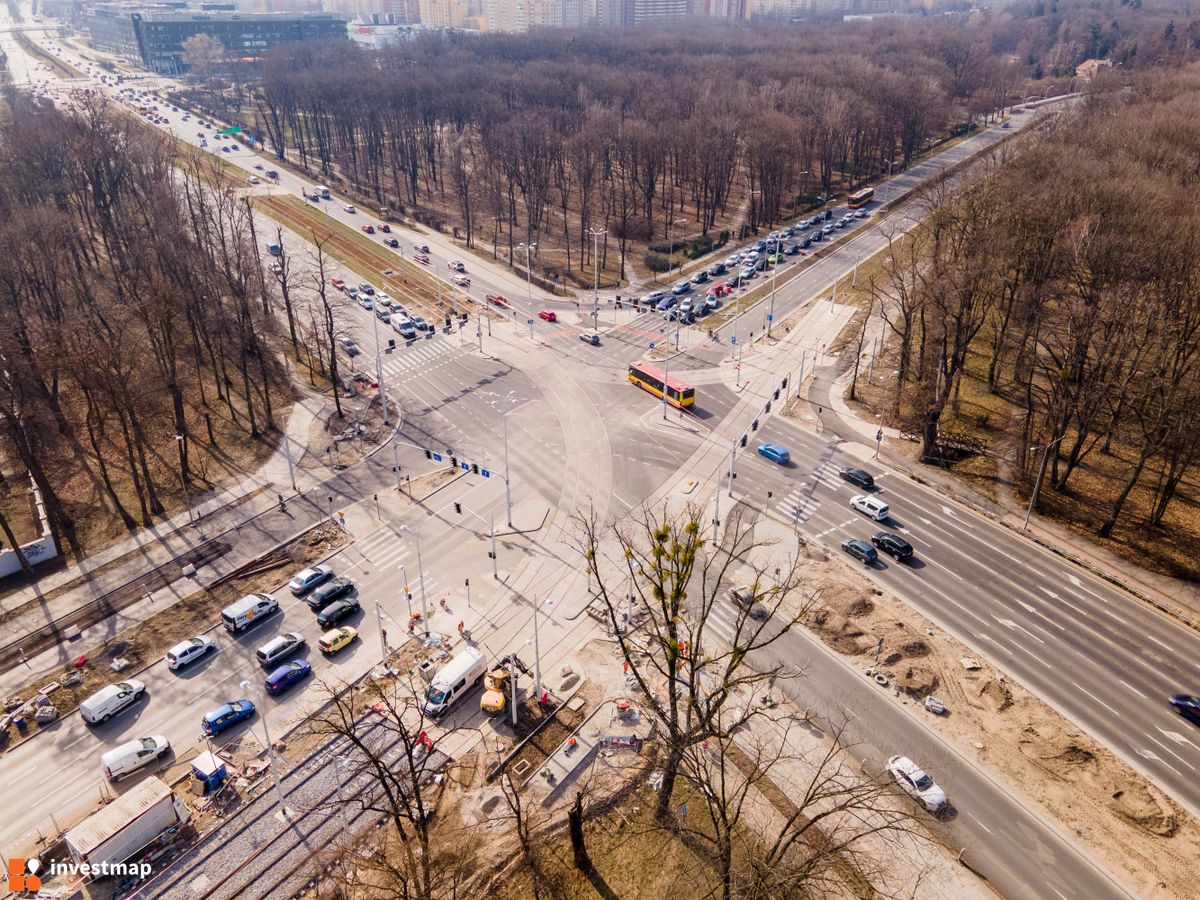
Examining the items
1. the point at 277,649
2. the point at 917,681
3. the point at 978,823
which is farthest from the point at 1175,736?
the point at 277,649

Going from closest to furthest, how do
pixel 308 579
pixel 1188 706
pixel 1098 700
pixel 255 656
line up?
pixel 1188 706
pixel 1098 700
pixel 255 656
pixel 308 579

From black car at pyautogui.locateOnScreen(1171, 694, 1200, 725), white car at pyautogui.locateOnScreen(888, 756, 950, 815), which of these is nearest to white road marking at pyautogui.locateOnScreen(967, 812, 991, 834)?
white car at pyautogui.locateOnScreen(888, 756, 950, 815)

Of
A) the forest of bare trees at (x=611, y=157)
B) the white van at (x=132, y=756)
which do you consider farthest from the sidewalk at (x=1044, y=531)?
the white van at (x=132, y=756)

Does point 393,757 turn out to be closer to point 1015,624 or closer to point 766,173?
point 1015,624

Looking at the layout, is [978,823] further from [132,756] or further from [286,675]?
[132,756]

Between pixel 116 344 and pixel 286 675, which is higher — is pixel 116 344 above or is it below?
above
